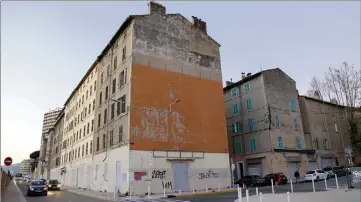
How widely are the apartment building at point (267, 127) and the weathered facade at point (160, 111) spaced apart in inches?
349

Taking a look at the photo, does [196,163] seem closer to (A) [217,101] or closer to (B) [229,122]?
(A) [217,101]

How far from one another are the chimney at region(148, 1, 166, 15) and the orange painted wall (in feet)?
23.0

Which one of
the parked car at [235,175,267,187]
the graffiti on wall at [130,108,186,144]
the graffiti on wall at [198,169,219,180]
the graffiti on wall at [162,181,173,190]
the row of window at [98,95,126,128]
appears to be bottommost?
the parked car at [235,175,267,187]

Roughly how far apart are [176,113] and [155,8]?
12422 millimetres

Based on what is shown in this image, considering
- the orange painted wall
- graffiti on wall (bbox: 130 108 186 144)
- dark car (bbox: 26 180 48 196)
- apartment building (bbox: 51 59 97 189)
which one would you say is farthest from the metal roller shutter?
dark car (bbox: 26 180 48 196)

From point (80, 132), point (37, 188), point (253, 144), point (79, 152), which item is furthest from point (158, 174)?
point (80, 132)

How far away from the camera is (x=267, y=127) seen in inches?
1565

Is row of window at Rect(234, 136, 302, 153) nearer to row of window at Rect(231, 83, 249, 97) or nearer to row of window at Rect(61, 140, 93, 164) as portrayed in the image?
row of window at Rect(231, 83, 249, 97)

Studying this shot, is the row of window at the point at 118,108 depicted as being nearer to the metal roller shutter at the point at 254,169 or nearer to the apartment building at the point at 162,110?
the apartment building at the point at 162,110

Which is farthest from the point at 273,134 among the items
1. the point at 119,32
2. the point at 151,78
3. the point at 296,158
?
the point at 119,32

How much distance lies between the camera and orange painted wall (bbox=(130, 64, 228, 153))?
28734mm

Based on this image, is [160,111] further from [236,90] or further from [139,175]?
[236,90]

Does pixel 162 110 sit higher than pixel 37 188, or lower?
higher

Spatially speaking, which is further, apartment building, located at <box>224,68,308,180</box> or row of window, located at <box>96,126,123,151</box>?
apartment building, located at <box>224,68,308,180</box>
